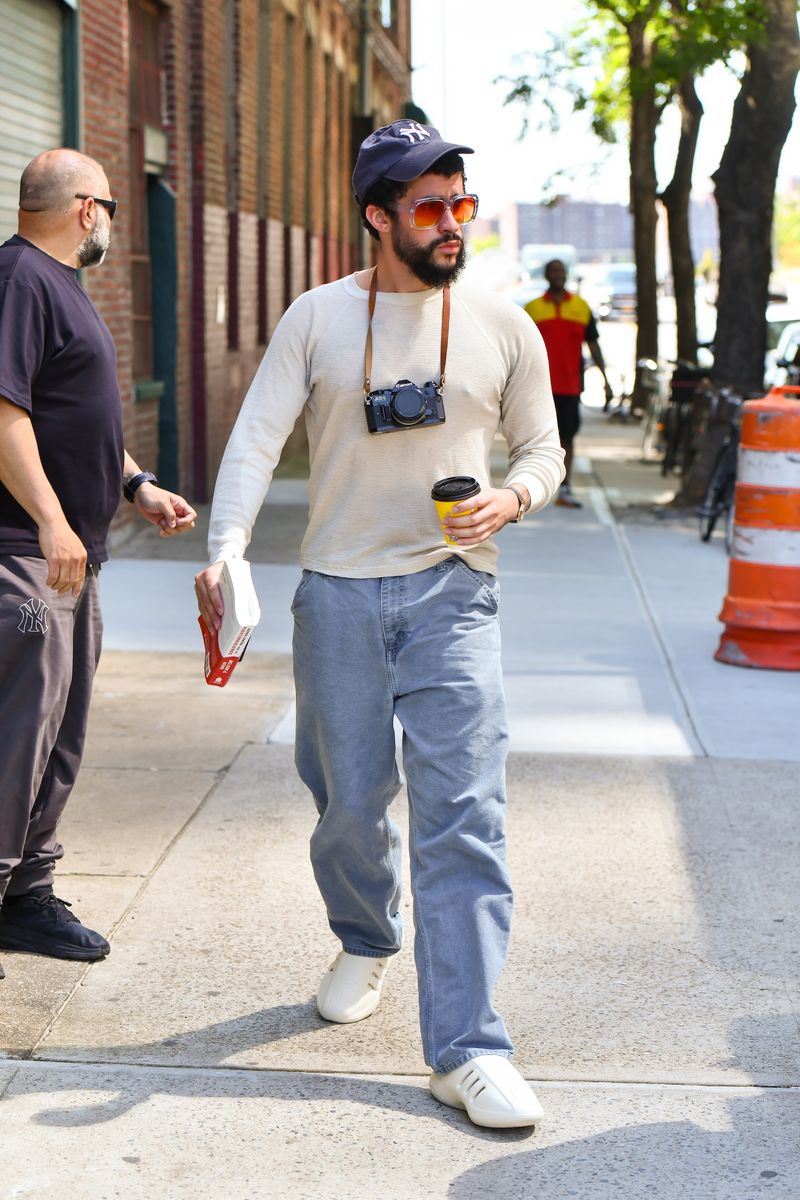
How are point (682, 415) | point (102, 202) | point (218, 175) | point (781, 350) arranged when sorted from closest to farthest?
point (102, 202) < point (218, 175) < point (682, 415) < point (781, 350)

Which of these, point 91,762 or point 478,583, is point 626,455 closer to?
point 91,762

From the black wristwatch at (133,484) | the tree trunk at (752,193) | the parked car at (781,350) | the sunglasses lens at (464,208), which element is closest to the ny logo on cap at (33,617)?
the black wristwatch at (133,484)

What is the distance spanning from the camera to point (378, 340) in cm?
384

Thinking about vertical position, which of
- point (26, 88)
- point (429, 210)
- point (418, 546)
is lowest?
point (418, 546)

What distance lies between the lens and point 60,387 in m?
4.29

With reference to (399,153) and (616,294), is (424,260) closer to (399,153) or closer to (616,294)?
(399,153)

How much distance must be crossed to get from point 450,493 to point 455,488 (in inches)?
0.8

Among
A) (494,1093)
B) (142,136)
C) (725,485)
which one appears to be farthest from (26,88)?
(494,1093)

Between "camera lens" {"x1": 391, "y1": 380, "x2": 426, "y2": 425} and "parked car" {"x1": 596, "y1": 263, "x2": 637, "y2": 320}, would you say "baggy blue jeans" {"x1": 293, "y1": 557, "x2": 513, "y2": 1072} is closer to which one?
"camera lens" {"x1": 391, "y1": 380, "x2": 426, "y2": 425}

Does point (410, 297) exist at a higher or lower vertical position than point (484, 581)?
higher

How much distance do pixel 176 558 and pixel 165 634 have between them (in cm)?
273

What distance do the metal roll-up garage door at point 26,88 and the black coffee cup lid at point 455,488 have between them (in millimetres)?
6452

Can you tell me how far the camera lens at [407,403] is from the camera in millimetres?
3754

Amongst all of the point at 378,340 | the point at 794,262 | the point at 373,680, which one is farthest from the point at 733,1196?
the point at 794,262
